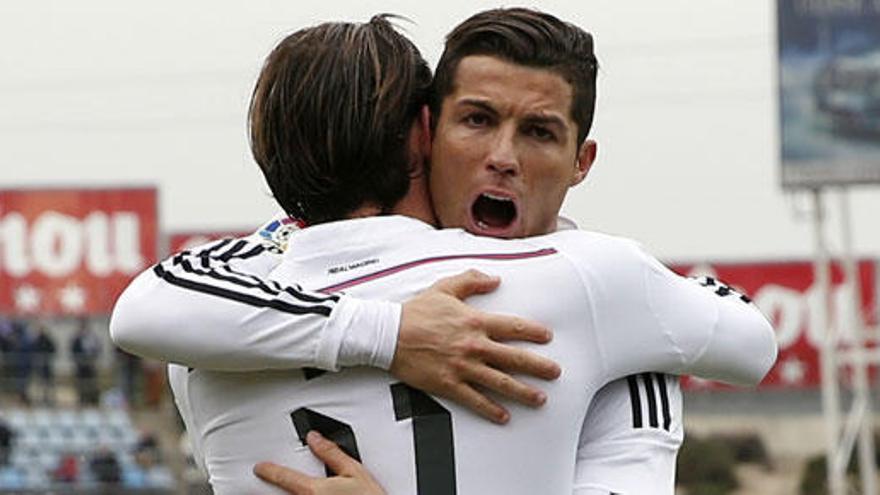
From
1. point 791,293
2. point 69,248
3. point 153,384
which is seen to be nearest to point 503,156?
point 153,384

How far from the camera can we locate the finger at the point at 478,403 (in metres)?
3.22

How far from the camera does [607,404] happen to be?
11.0 feet

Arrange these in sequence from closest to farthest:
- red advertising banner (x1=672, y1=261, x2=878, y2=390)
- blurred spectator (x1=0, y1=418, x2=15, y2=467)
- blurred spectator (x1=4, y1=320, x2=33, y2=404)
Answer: blurred spectator (x1=0, y1=418, x2=15, y2=467) → blurred spectator (x1=4, y1=320, x2=33, y2=404) → red advertising banner (x1=672, y1=261, x2=878, y2=390)

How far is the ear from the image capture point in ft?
11.3

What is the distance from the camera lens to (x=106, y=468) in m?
29.5

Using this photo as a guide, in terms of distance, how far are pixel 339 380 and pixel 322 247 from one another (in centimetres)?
18

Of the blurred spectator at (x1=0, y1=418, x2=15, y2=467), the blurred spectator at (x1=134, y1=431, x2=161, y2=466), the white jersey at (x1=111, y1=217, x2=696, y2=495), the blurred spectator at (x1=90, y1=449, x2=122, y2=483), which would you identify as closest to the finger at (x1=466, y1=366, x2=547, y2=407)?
the white jersey at (x1=111, y1=217, x2=696, y2=495)

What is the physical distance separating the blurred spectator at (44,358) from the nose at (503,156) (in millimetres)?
29955

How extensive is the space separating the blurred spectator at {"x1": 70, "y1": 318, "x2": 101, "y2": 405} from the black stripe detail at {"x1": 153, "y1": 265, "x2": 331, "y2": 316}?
30.9m

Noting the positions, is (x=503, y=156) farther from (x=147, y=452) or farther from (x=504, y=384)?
(x=147, y=452)

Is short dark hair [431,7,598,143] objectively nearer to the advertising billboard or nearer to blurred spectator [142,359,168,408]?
the advertising billboard

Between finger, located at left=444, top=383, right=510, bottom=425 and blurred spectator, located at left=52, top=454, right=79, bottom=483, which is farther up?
finger, located at left=444, top=383, right=510, bottom=425

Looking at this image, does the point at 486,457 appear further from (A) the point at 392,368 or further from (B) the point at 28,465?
(B) the point at 28,465

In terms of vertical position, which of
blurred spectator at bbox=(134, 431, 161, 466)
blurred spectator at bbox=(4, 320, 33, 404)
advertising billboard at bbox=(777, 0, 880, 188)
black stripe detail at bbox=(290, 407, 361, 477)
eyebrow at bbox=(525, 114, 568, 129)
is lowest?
blurred spectator at bbox=(134, 431, 161, 466)
